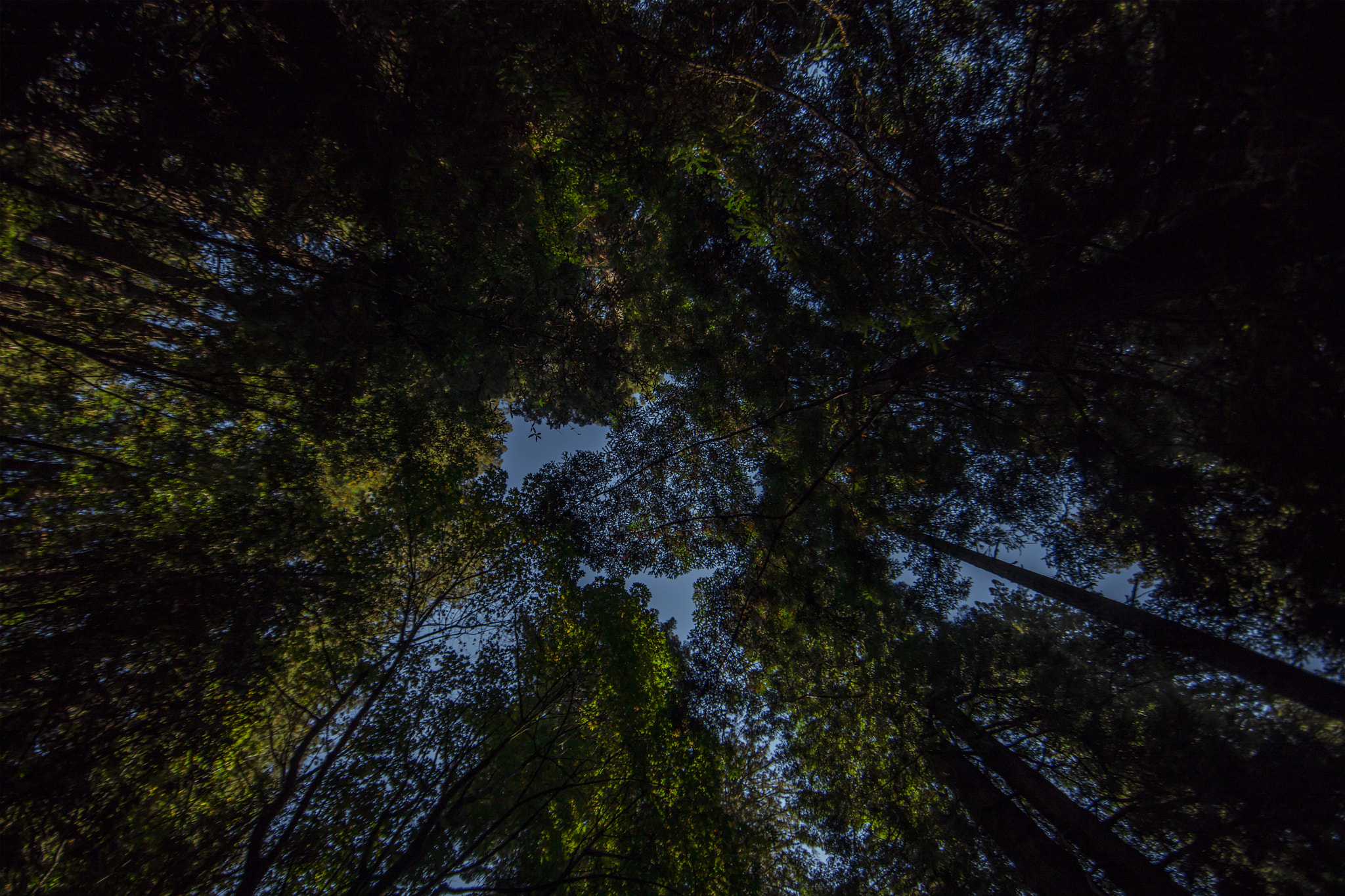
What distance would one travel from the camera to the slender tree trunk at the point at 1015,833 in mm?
4590

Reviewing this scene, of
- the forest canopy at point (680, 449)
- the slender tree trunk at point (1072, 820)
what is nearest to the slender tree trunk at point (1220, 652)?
the forest canopy at point (680, 449)

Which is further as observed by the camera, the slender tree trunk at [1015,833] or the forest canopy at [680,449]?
the slender tree trunk at [1015,833]

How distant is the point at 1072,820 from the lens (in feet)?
17.3

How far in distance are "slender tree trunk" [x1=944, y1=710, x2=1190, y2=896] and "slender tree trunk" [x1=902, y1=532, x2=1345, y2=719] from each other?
2411 mm

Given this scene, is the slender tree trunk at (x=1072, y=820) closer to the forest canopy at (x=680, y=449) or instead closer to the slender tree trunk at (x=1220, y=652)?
the forest canopy at (x=680, y=449)

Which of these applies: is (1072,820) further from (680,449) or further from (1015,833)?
(680,449)

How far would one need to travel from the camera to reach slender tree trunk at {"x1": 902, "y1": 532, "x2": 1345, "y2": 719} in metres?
4.10

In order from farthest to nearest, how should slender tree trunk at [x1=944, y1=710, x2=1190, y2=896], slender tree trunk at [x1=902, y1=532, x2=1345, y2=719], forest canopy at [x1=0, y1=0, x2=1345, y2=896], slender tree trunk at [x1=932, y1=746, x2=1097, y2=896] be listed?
1. slender tree trunk at [x1=932, y1=746, x2=1097, y2=896]
2. slender tree trunk at [x1=944, y1=710, x2=1190, y2=896]
3. slender tree trunk at [x1=902, y1=532, x2=1345, y2=719]
4. forest canopy at [x1=0, y1=0, x2=1345, y2=896]

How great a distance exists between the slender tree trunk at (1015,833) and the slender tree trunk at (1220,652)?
2.94 m

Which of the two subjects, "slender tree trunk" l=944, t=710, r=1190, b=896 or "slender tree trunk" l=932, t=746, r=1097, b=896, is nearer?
"slender tree trunk" l=944, t=710, r=1190, b=896

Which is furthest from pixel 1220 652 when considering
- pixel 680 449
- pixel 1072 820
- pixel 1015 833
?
pixel 680 449

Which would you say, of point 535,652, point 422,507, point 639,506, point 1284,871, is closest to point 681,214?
point 639,506

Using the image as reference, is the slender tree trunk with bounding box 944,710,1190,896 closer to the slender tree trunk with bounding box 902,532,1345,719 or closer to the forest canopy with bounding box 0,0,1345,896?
the forest canopy with bounding box 0,0,1345,896

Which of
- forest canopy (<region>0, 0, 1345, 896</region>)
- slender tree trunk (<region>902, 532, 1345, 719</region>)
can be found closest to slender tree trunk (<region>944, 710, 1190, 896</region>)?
forest canopy (<region>0, 0, 1345, 896</region>)
